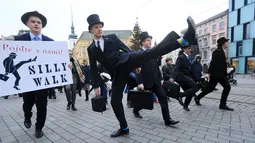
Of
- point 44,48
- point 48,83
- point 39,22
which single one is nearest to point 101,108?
point 48,83

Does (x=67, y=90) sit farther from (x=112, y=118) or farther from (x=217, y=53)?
(x=217, y=53)

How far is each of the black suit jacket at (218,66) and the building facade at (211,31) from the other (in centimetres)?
3760

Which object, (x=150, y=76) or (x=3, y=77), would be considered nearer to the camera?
(x=3, y=77)

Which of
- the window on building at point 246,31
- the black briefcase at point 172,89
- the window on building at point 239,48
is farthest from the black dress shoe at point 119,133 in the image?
the window on building at point 239,48

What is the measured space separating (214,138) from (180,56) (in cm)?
239

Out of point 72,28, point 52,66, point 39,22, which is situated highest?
point 72,28

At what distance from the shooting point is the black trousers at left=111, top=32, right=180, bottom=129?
2113 mm

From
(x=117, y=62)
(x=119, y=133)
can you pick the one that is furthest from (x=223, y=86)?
(x=117, y=62)

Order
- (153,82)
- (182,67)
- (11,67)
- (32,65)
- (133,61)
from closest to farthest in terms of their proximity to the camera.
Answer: (133,61), (11,67), (32,65), (153,82), (182,67)

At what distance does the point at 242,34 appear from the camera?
2606 cm

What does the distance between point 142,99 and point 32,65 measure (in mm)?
2126

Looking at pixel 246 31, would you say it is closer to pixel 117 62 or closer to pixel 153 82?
pixel 153 82

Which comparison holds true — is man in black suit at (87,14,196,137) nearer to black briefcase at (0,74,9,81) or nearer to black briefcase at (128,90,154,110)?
black briefcase at (128,90,154,110)

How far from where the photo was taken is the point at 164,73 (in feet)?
23.1
